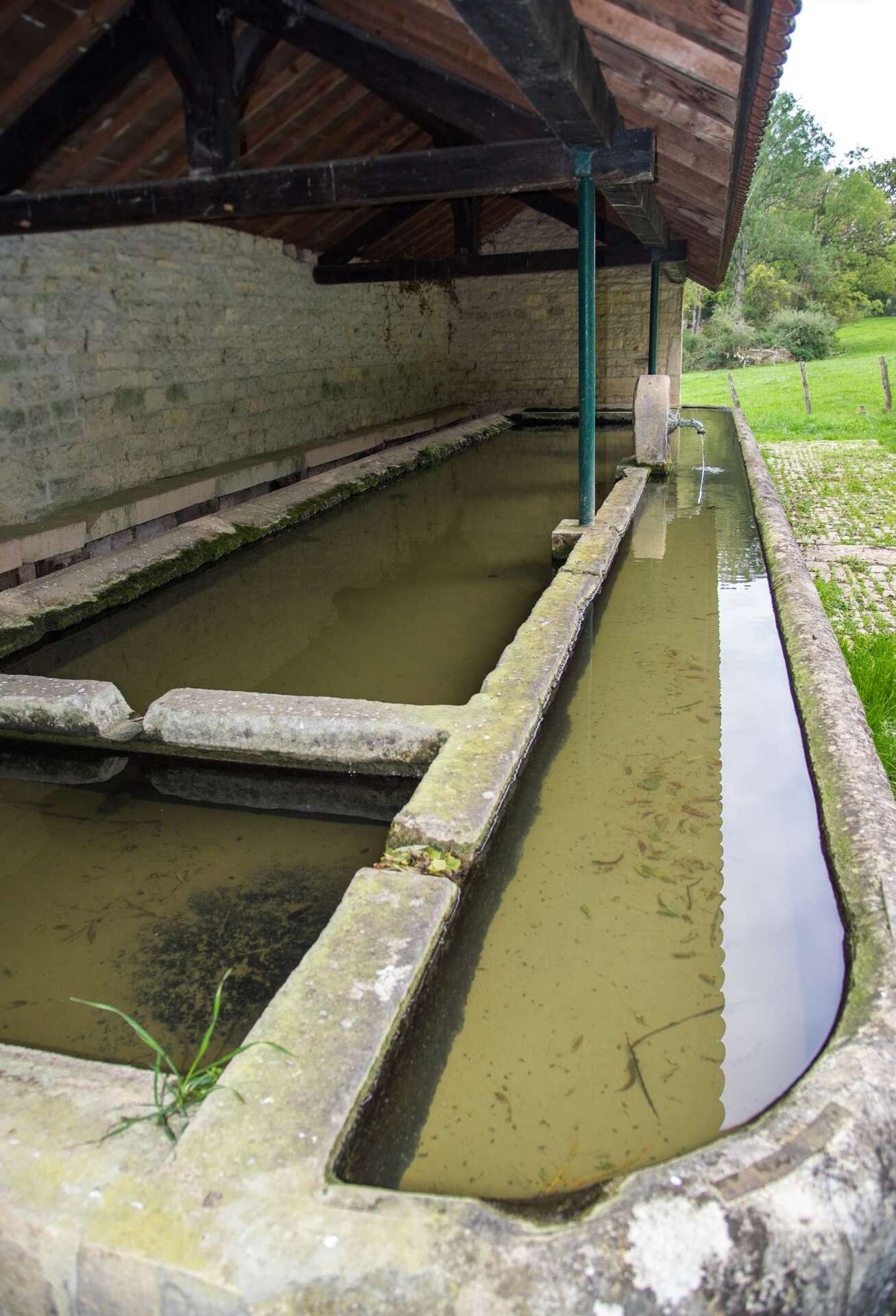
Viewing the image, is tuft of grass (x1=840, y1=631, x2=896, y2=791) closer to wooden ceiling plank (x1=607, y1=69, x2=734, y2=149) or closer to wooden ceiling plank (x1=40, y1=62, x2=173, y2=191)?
wooden ceiling plank (x1=607, y1=69, x2=734, y2=149)

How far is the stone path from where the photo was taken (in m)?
4.50

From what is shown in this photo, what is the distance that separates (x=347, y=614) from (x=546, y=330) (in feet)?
35.1

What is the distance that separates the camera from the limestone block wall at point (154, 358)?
18.1ft

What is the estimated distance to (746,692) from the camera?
10.6ft

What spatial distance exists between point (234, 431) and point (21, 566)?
318cm

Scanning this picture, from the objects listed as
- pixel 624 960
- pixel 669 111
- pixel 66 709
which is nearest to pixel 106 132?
pixel 669 111

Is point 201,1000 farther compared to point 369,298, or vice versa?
point 369,298

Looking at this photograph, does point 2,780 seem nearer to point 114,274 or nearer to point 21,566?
point 21,566

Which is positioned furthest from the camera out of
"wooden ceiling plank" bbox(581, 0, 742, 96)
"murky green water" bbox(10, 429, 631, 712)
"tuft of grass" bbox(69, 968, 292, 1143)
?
"murky green water" bbox(10, 429, 631, 712)

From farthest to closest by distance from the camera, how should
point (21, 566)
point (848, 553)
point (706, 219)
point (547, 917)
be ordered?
point (706, 219)
point (848, 553)
point (21, 566)
point (547, 917)

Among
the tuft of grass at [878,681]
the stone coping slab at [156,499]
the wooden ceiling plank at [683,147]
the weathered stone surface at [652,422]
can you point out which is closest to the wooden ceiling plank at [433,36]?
the wooden ceiling plank at [683,147]

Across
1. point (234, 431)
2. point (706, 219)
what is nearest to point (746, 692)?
point (706, 219)

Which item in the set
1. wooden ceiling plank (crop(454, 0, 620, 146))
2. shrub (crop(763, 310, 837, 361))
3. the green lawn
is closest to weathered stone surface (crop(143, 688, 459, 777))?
wooden ceiling plank (crop(454, 0, 620, 146))

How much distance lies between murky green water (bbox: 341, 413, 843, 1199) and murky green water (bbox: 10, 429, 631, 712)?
85 cm
